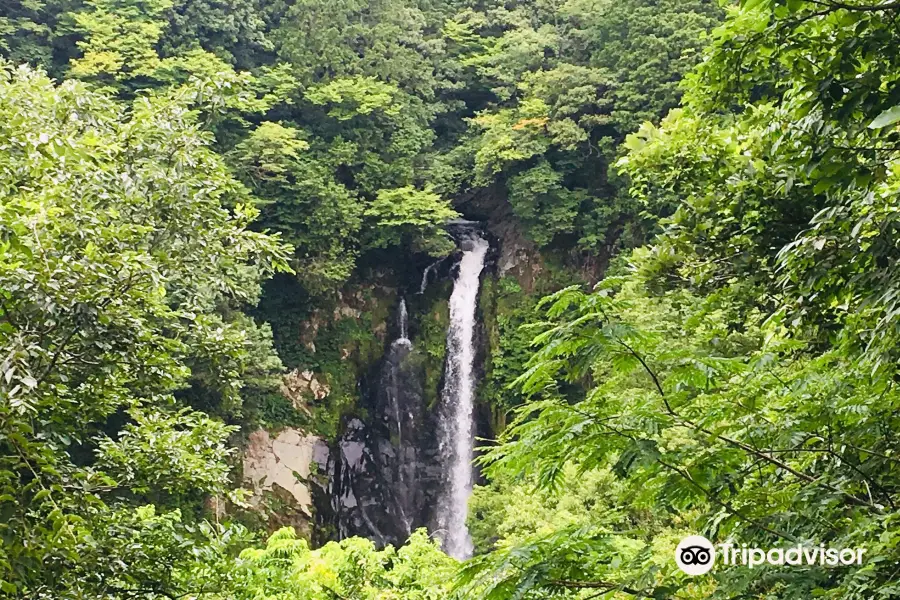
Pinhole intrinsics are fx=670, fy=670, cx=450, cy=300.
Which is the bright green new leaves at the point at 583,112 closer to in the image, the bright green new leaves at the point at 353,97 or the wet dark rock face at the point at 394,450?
the bright green new leaves at the point at 353,97

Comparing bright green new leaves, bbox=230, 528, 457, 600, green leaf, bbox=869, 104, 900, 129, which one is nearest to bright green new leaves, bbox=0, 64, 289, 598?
bright green new leaves, bbox=230, 528, 457, 600

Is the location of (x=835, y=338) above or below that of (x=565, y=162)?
below

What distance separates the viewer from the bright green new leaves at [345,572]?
5.77m

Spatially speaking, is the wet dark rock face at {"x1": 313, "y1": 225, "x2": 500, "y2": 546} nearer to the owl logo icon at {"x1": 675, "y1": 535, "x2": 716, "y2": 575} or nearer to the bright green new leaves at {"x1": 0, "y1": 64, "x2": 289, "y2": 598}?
the bright green new leaves at {"x1": 0, "y1": 64, "x2": 289, "y2": 598}

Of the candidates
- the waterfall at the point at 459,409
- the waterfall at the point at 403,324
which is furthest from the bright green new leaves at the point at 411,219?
the waterfall at the point at 403,324

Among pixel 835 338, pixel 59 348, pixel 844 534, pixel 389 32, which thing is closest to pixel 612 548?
pixel 844 534

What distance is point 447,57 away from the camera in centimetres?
1844

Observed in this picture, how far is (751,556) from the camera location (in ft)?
6.44

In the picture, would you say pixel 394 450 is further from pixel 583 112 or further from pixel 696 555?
pixel 696 555

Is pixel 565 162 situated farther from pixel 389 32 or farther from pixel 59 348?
pixel 59 348

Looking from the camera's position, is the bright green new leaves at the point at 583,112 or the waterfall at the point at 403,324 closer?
the bright green new leaves at the point at 583,112

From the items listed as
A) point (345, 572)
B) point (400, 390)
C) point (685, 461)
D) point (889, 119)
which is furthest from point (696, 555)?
point (400, 390)

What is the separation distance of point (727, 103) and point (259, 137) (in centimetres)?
1260

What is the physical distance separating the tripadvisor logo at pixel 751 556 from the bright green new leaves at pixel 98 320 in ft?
8.66
